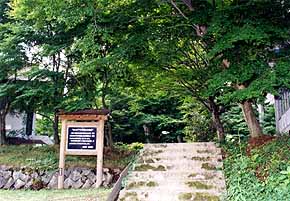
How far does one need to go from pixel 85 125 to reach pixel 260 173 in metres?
4.72

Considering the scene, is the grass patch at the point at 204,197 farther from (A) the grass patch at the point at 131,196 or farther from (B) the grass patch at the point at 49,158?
(B) the grass patch at the point at 49,158

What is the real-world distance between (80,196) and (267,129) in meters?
9.67

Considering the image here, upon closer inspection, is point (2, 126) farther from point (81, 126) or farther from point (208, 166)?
point (208, 166)

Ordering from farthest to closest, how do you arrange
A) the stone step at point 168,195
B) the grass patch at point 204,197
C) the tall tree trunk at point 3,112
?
the tall tree trunk at point 3,112, the stone step at point 168,195, the grass patch at point 204,197

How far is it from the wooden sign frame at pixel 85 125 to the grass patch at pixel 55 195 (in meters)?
0.50

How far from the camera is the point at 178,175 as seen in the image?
7.07 meters

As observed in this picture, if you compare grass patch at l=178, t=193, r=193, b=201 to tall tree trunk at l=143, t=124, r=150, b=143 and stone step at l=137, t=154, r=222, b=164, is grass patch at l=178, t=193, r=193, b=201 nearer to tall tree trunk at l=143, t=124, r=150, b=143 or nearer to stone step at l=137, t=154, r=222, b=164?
stone step at l=137, t=154, r=222, b=164

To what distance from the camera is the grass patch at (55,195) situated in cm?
736

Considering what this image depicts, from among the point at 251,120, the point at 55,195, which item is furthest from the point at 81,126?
the point at 251,120

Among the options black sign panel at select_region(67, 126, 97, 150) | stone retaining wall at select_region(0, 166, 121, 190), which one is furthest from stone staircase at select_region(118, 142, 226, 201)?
black sign panel at select_region(67, 126, 97, 150)

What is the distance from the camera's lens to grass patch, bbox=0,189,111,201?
736 cm

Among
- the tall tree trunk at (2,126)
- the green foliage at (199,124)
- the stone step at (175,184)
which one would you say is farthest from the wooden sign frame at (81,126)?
the green foliage at (199,124)

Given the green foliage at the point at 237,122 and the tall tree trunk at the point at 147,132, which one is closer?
the green foliage at the point at 237,122

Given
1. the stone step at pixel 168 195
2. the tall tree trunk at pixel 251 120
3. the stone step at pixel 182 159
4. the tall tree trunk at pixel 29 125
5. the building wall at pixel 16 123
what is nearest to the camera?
the stone step at pixel 168 195
